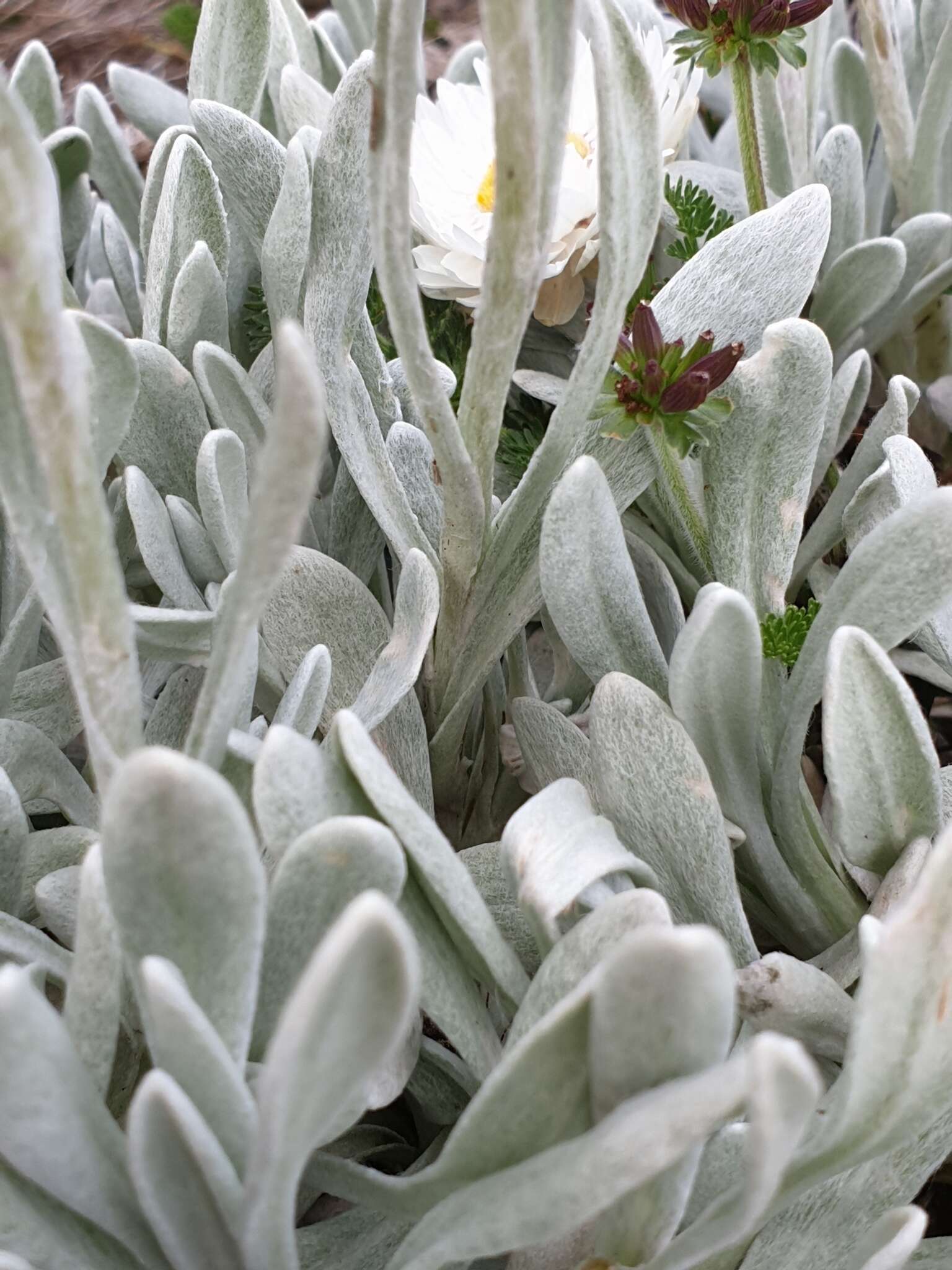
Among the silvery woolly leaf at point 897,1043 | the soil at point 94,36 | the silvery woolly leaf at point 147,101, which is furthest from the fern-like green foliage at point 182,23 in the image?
the silvery woolly leaf at point 897,1043

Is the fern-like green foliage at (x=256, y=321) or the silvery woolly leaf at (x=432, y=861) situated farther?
the fern-like green foliage at (x=256, y=321)

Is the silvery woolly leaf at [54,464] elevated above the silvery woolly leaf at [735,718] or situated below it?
above

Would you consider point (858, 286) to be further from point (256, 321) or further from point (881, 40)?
point (256, 321)

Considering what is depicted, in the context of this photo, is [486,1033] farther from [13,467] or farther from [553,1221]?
[13,467]

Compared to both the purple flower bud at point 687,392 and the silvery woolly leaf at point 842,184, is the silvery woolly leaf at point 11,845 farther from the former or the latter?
the silvery woolly leaf at point 842,184

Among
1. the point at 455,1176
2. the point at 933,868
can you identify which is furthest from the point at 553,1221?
the point at 933,868

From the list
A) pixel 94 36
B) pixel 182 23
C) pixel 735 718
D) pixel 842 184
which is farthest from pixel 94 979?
pixel 94 36

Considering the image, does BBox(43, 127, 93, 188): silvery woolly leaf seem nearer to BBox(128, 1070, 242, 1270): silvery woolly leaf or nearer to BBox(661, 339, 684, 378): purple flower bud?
BBox(661, 339, 684, 378): purple flower bud
